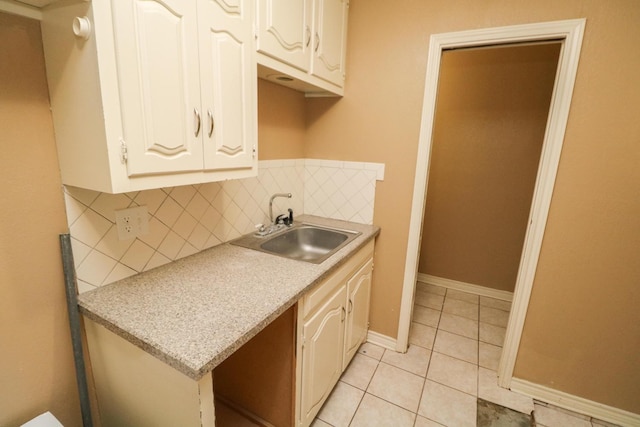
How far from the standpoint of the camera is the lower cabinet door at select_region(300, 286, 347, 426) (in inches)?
51.8

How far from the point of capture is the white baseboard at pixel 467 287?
2.83m

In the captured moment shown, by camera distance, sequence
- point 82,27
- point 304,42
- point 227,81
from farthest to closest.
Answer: point 304,42
point 227,81
point 82,27

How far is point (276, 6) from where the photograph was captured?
4.12ft

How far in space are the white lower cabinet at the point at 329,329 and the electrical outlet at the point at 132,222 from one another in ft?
2.33

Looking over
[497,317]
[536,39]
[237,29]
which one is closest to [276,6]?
[237,29]

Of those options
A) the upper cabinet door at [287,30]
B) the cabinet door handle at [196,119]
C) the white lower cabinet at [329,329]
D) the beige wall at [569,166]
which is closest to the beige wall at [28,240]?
the cabinet door handle at [196,119]

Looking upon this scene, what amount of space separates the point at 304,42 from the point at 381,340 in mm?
1989

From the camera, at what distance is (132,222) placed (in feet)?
3.74

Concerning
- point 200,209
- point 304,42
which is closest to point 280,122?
point 304,42

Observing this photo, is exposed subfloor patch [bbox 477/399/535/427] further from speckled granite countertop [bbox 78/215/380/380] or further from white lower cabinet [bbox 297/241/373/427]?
speckled granite countertop [bbox 78/215/380/380]

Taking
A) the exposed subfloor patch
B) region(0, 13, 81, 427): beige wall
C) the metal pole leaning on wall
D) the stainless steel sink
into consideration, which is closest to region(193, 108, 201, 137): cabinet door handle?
region(0, 13, 81, 427): beige wall

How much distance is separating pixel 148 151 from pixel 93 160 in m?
0.15

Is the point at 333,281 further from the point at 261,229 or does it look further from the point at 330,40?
the point at 330,40

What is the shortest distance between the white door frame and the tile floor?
0.62ft
